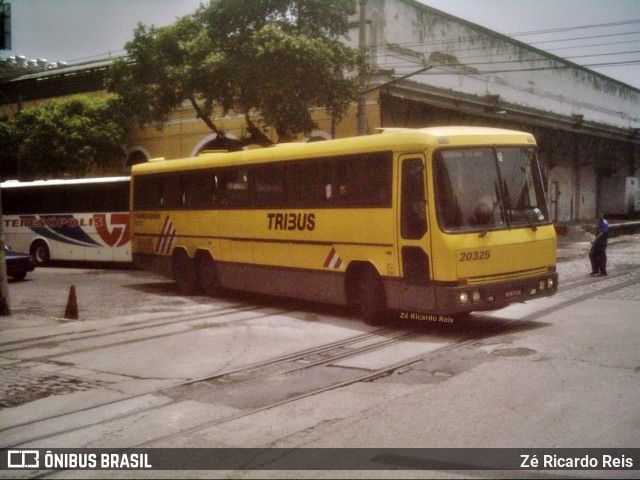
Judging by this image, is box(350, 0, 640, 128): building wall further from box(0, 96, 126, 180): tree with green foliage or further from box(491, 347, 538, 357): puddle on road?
box(491, 347, 538, 357): puddle on road

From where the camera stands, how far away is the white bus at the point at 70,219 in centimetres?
2583

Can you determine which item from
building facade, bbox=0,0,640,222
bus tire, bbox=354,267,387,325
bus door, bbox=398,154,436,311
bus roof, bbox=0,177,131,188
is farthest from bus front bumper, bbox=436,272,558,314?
bus roof, bbox=0,177,131,188

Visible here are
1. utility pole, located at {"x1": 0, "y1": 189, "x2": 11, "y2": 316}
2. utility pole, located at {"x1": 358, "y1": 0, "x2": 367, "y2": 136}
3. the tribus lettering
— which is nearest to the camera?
the tribus lettering

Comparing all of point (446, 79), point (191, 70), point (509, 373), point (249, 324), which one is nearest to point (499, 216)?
point (509, 373)

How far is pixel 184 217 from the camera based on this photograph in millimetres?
17891

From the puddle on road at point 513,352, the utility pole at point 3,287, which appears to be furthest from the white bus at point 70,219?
the puddle on road at point 513,352

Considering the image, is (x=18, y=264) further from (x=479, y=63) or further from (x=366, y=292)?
(x=479, y=63)

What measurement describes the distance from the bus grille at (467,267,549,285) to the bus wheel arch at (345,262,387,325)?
1.81 metres

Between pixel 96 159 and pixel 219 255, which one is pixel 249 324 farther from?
pixel 96 159

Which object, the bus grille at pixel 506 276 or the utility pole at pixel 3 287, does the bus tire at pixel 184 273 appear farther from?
the bus grille at pixel 506 276

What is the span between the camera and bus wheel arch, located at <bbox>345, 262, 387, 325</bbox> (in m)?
12.8

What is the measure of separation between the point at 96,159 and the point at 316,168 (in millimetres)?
26784

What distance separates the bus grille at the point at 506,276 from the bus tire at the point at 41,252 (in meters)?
20.9

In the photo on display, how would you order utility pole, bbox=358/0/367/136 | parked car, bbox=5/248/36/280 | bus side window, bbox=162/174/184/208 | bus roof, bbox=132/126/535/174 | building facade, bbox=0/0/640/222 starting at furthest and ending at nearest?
1. building facade, bbox=0/0/640/222
2. utility pole, bbox=358/0/367/136
3. parked car, bbox=5/248/36/280
4. bus side window, bbox=162/174/184/208
5. bus roof, bbox=132/126/535/174
